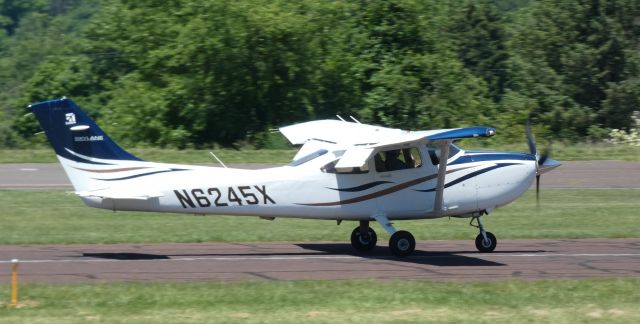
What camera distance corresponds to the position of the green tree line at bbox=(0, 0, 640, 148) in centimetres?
4209

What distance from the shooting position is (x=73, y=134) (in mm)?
16094

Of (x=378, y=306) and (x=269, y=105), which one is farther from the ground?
(x=269, y=105)

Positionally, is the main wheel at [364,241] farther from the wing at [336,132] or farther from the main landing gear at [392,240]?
the wing at [336,132]

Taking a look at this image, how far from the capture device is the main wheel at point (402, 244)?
17.3 meters

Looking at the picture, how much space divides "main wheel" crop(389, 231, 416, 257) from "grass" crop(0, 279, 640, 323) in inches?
111

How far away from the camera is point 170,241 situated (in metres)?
19.3

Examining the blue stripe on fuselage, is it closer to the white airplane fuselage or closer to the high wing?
the white airplane fuselage

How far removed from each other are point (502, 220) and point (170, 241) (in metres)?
7.86

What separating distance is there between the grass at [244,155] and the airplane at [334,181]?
17.9 m

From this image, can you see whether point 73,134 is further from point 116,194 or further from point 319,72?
point 319,72

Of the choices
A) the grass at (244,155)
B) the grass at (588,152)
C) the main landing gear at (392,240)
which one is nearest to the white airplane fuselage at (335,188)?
the main landing gear at (392,240)

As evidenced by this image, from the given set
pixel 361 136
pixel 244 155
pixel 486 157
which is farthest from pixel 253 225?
pixel 244 155

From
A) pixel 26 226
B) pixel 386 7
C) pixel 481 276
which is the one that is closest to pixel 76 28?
pixel 386 7

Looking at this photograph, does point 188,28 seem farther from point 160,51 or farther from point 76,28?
point 76,28
